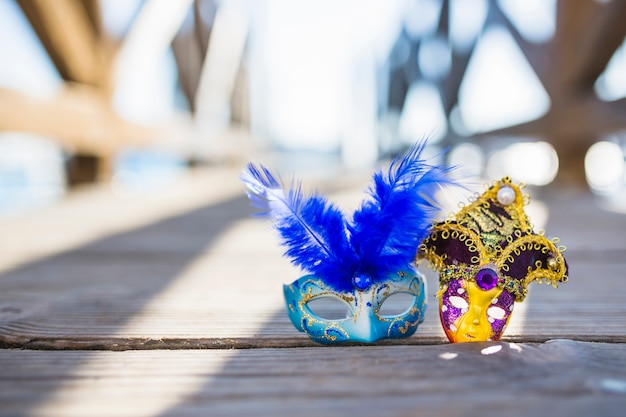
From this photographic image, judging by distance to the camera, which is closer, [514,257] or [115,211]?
[514,257]

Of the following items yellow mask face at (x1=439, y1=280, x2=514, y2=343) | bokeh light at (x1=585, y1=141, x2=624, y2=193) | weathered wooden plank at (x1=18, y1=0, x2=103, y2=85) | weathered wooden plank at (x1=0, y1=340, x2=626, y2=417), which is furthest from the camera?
bokeh light at (x1=585, y1=141, x2=624, y2=193)

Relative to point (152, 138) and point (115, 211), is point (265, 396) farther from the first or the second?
point (152, 138)

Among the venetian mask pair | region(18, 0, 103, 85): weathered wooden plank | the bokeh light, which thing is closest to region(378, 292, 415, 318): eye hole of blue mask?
the venetian mask pair

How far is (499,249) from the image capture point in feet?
2.19

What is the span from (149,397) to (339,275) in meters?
0.31

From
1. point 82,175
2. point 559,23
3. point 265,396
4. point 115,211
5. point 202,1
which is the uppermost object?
point 202,1

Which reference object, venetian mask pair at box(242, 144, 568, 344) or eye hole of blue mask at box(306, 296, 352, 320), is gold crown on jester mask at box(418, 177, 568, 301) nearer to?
venetian mask pair at box(242, 144, 568, 344)

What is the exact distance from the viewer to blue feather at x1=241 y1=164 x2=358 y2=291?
695 millimetres

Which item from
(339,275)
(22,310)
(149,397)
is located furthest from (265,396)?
(22,310)

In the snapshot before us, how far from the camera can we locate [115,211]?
7.69 feet

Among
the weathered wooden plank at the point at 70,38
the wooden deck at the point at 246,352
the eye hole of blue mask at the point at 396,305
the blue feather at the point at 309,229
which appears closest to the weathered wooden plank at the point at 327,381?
the wooden deck at the point at 246,352

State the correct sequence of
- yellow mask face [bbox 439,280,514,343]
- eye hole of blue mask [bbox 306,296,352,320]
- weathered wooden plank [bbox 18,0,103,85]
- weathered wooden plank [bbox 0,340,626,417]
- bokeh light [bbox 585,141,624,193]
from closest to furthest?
1. weathered wooden plank [bbox 0,340,626,417]
2. yellow mask face [bbox 439,280,514,343]
3. eye hole of blue mask [bbox 306,296,352,320]
4. weathered wooden plank [bbox 18,0,103,85]
5. bokeh light [bbox 585,141,624,193]

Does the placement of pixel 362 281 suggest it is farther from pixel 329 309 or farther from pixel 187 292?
pixel 187 292

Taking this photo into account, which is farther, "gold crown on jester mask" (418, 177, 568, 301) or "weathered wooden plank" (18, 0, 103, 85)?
"weathered wooden plank" (18, 0, 103, 85)
